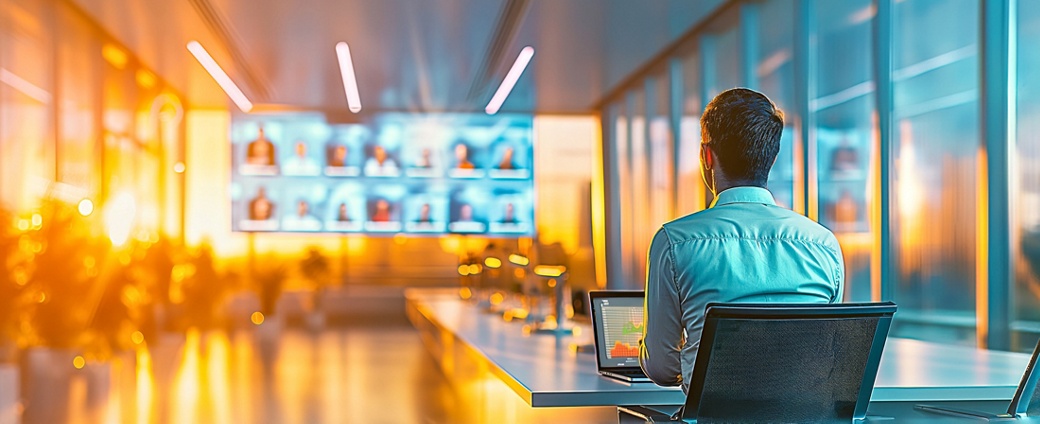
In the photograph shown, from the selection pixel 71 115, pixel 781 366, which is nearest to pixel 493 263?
pixel 71 115

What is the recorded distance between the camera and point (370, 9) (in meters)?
8.45

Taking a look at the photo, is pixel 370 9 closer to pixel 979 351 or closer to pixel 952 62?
pixel 952 62

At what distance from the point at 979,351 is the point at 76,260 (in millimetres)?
7220

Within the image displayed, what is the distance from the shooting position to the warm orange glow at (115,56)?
9.97 m

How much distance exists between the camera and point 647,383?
2.40 meters

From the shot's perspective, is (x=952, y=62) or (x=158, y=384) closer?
(x=952, y=62)

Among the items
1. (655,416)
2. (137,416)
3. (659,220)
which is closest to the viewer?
(655,416)

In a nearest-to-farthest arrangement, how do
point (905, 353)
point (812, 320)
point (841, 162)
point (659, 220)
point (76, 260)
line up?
point (812, 320) → point (905, 353) → point (841, 162) → point (76, 260) → point (659, 220)

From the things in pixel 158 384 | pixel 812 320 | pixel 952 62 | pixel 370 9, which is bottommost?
pixel 158 384

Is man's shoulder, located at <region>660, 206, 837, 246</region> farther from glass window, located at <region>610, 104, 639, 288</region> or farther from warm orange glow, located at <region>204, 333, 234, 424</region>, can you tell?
glass window, located at <region>610, 104, 639, 288</region>

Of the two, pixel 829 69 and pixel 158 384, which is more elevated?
pixel 829 69

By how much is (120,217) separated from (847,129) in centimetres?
713

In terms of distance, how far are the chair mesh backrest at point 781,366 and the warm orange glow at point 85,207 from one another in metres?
8.04

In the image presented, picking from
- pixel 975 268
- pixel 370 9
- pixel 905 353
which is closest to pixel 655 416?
pixel 905 353
